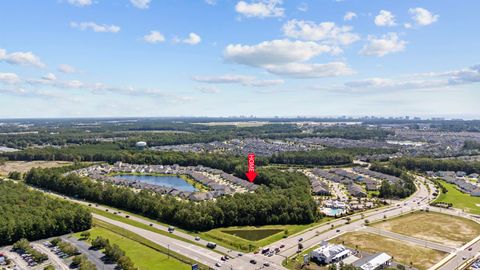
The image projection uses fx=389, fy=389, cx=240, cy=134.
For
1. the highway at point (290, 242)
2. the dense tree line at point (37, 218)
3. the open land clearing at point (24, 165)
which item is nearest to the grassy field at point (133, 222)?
the highway at point (290, 242)

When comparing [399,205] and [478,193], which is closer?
[399,205]

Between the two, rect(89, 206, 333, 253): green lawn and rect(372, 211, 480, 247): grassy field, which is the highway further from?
rect(372, 211, 480, 247): grassy field

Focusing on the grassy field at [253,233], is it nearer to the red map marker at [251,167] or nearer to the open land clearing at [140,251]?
the red map marker at [251,167]

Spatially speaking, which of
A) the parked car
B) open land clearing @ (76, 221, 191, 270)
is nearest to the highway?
the parked car

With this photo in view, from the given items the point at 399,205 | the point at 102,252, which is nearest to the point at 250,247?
the point at 102,252

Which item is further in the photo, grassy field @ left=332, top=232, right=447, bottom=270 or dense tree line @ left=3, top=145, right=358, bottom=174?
dense tree line @ left=3, top=145, right=358, bottom=174

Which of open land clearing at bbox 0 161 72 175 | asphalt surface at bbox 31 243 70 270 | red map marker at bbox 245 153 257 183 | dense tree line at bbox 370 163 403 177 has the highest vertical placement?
red map marker at bbox 245 153 257 183

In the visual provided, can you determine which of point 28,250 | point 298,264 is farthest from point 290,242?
point 28,250

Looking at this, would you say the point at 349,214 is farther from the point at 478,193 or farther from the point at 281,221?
the point at 478,193

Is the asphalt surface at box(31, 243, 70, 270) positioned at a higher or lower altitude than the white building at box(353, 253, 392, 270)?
lower
